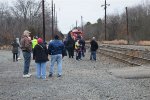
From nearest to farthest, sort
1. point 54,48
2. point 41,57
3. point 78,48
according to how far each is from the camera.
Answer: point 41,57
point 54,48
point 78,48

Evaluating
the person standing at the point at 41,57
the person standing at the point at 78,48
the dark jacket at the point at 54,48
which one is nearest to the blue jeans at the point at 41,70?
the person standing at the point at 41,57

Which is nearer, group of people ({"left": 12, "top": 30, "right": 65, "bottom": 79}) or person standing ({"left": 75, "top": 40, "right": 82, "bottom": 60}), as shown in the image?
group of people ({"left": 12, "top": 30, "right": 65, "bottom": 79})

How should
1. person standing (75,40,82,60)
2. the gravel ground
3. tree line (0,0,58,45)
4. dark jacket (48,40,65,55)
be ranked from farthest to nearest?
1. tree line (0,0,58,45)
2. person standing (75,40,82,60)
3. dark jacket (48,40,65,55)
4. the gravel ground

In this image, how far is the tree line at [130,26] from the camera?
316 feet

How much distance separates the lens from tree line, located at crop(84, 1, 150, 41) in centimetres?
9619

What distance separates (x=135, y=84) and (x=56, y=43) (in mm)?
4816

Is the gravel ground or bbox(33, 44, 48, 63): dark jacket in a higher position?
bbox(33, 44, 48, 63): dark jacket

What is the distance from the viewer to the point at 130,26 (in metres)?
110

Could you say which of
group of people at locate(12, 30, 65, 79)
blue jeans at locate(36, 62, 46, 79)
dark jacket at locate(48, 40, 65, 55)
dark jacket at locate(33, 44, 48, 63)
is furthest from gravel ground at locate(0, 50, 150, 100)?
dark jacket at locate(48, 40, 65, 55)

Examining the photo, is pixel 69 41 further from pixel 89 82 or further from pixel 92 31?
pixel 92 31

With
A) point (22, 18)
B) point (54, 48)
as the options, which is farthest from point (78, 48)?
point (22, 18)

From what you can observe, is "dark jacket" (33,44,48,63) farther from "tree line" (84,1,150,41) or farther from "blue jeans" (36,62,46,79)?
"tree line" (84,1,150,41)

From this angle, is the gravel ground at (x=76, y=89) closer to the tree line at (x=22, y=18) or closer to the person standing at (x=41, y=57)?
the person standing at (x=41, y=57)

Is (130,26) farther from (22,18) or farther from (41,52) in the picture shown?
(41,52)
